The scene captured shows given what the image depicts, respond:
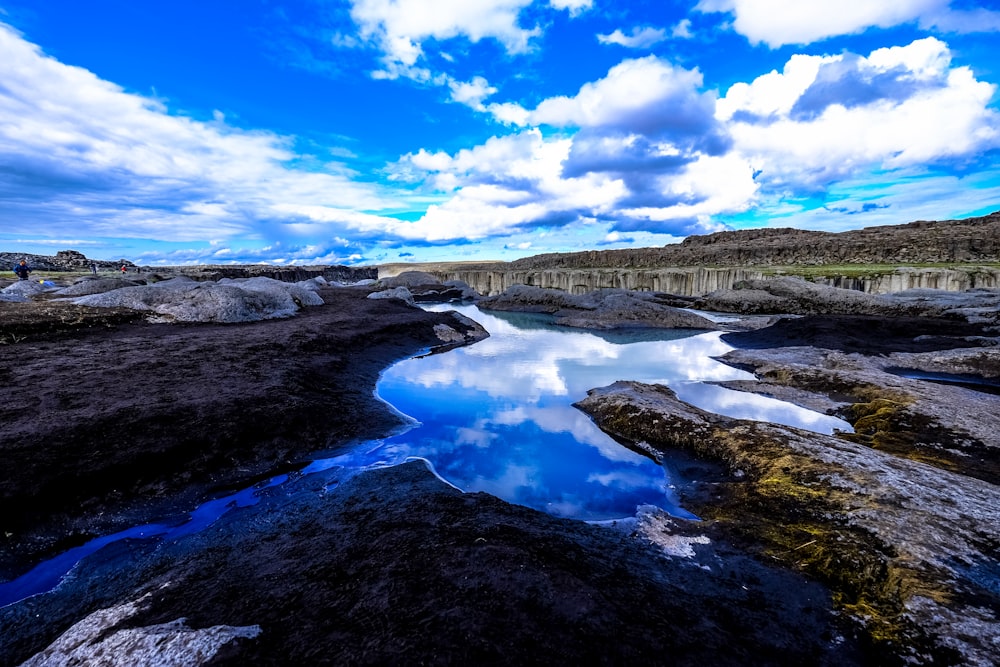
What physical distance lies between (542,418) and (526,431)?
0.69 metres

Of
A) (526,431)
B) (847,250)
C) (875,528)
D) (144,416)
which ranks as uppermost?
(847,250)

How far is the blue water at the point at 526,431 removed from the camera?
187 inches

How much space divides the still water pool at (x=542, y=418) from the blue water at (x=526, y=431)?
0.02m

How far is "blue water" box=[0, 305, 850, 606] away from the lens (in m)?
4.74

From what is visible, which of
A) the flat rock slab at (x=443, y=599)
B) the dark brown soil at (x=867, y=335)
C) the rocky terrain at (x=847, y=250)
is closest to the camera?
the flat rock slab at (x=443, y=599)

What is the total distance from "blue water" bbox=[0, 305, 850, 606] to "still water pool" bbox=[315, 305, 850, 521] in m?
0.02

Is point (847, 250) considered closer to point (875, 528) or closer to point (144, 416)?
point (875, 528)

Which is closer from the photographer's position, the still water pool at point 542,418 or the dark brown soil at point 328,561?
the dark brown soil at point 328,561

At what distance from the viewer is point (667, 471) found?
18.5 ft

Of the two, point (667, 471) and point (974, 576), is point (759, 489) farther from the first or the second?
point (974, 576)

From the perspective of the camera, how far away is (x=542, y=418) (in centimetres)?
771

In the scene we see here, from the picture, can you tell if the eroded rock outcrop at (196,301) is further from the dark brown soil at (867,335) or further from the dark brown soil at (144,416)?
the dark brown soil at (867,335)

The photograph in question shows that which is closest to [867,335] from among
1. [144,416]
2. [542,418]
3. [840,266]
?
[542,418]

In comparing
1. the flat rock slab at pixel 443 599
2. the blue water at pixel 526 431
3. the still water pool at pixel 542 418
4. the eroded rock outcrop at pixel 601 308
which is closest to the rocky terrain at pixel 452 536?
the flat rock slab at pixel 443 599
